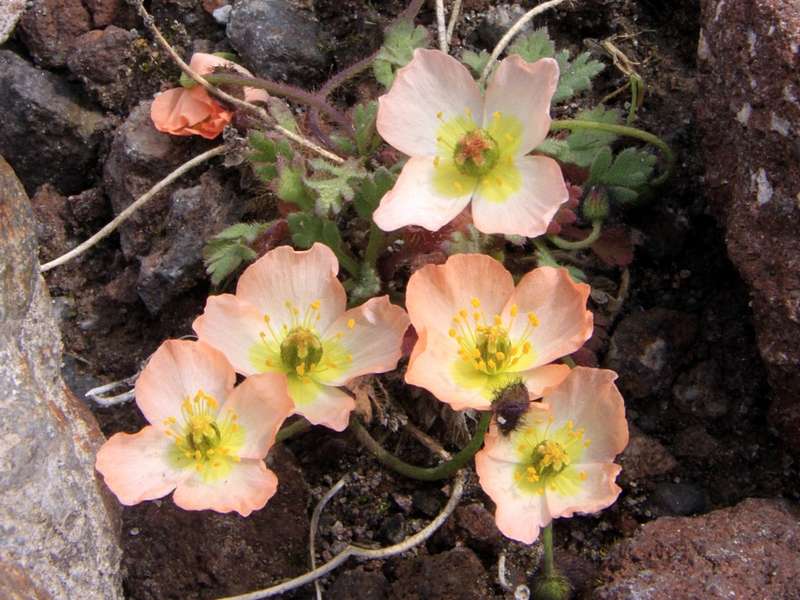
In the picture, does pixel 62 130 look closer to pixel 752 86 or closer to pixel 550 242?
pixel 550 242

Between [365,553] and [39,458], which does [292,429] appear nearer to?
[365,553]

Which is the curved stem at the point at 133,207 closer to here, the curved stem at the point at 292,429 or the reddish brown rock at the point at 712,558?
the curved stem at the point at 292,429

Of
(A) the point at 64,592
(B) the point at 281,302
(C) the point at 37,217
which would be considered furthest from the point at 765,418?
(C) the point at 37,217

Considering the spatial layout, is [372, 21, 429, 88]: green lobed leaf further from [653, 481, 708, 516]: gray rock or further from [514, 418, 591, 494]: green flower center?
[653, 481, 708, 516]: gray rock

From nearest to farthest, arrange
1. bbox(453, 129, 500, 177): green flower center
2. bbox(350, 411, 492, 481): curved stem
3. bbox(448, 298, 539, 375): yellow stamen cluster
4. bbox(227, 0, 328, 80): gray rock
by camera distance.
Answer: bbox(448, 298, 539, 375): yellow stamen cluster < bbox(453, 129, 500, 177): green flower center < bbox(350, 411, 492, 481): curved stem < bbox(227, 0, 328, 80): gray rock

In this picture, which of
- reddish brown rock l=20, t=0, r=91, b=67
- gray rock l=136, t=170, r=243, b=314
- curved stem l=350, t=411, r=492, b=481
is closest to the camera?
curved stem l=350, t=411, r=492, b=481

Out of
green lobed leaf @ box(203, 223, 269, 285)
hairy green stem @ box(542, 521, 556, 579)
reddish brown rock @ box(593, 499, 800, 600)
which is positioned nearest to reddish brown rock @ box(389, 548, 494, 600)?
hairy green stem @ box(542, 521, 556, 579)
